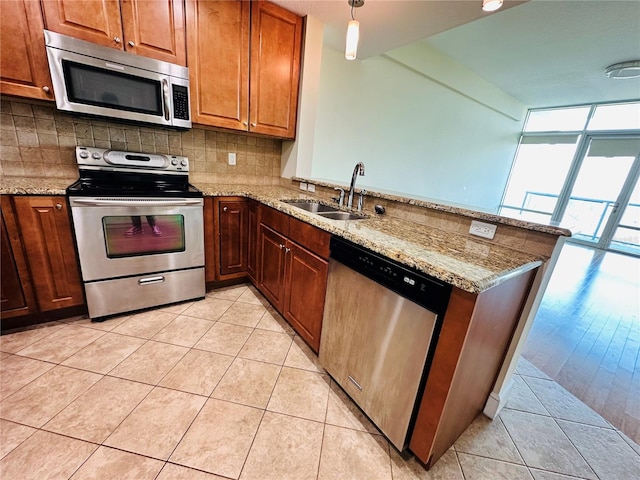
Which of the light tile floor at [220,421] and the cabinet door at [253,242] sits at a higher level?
the cabinet door at [253,242]

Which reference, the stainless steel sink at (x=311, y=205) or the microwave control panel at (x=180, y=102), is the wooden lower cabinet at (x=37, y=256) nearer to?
the microwave control panel at (x=180, y=102)

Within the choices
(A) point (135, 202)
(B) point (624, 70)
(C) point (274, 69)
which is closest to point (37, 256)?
(A) point (135, 202)

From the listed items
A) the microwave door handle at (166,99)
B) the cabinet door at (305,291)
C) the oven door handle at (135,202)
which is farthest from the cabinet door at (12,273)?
the cabinet door at (305,291)

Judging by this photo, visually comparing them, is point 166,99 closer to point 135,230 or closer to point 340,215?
point 135,230

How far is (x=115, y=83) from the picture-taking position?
1.70 meters

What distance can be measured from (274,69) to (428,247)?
213cm

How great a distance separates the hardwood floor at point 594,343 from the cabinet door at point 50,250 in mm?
3346

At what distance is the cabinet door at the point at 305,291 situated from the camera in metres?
1.51

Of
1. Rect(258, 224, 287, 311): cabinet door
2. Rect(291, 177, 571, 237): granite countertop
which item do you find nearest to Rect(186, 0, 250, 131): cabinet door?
Rect(258, 224, 287, 311): cabinet door

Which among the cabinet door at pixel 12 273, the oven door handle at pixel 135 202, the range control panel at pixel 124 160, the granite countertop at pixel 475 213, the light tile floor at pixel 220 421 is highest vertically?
the range control panel at pixel 124 160

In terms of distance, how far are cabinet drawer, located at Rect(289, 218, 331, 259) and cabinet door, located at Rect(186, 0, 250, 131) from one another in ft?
4.00

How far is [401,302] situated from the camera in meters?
1.02

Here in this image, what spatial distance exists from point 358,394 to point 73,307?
6.73 feet

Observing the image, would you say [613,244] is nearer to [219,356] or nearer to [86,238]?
[219,356]
